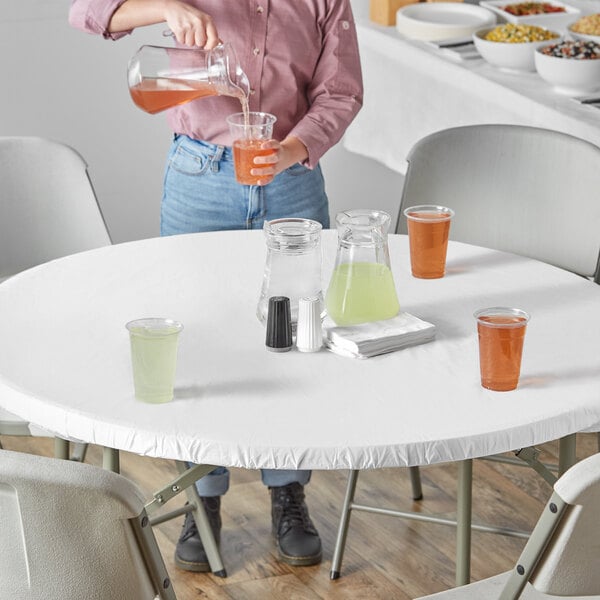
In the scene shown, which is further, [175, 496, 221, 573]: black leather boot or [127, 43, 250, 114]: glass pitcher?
[175, 496, 221, 573]: black leather boot

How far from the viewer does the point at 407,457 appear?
1.62 m

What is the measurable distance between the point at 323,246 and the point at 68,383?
2.57 feet

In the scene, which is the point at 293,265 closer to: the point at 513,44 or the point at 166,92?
the point at 166,92

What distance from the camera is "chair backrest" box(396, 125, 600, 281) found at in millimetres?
2795

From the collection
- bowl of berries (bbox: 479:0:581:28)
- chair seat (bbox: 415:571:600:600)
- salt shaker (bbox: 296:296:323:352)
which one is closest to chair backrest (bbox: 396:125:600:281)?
salt shaker (bbox: 296:296:323:352)

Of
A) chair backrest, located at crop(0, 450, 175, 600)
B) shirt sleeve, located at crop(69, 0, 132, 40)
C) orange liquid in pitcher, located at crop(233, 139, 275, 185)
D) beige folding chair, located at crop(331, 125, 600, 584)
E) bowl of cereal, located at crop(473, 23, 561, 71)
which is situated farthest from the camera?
bowl of cereal, located at crop(473, 23, 561, 71)

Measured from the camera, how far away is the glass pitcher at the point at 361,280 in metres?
1.95

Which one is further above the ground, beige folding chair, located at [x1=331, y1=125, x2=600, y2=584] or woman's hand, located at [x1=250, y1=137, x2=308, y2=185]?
woman's hand, located at [x1=250, y1=137, x2=308, y2=185]

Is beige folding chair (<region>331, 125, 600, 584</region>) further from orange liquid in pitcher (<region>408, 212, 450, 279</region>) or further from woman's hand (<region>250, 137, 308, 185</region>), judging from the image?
orange liquid in pitcher (<region>408, 212, 450, 279</region>)

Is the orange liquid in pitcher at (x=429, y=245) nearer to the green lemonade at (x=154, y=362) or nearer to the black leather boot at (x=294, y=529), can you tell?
the green lemonade at (x=154, y=362)

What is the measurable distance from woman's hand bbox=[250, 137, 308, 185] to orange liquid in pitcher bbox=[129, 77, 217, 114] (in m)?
0.18

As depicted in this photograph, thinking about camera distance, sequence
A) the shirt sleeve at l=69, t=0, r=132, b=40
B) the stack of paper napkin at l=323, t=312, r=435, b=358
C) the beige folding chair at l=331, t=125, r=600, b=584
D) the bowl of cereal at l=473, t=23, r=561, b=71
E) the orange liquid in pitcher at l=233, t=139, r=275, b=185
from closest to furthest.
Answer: the stack of paper napkin at l=323, t=312, r=435, b=358 < the orange liquid in pitcher at l=233, t=139, r=275, b=185 < the shirt sleeve at l=69, t=0, r=132, b=40 < the beige folding chair at l=331, t=125, r=600, b=584 < the bowl of cereal at l=473, t=23, r=561, b=71

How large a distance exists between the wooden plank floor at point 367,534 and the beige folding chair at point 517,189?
16 centimetres

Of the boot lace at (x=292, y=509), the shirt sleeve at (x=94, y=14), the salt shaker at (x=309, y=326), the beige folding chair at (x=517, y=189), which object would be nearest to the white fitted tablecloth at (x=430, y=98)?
the beige folding chair at (x=517, y=189)
